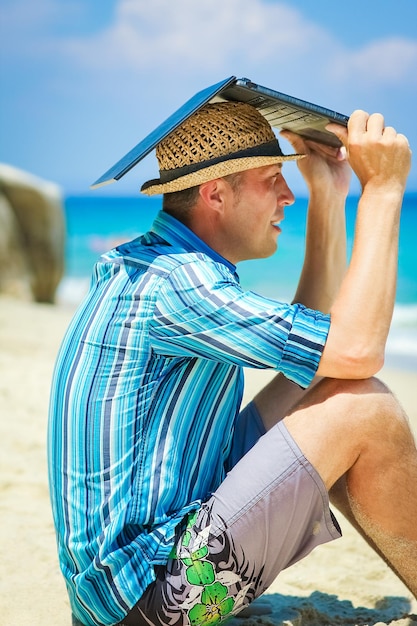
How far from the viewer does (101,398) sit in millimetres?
1851

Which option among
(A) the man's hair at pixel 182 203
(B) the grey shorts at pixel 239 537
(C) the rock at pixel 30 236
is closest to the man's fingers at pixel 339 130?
(A) the man's hair at pixel 182 203

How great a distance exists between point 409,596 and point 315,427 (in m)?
0.96

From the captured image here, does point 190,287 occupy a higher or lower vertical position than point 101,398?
higher

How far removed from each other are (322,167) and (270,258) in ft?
67.2

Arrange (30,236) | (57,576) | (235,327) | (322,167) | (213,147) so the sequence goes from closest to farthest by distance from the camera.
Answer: (235,327) < (213,147) < (57,576) < (322,167) < (30,236)

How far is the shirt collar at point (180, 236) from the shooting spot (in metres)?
2.01

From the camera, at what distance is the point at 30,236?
11039 mm

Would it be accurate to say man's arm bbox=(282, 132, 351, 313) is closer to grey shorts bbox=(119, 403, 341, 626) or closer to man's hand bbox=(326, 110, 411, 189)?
man's hand bbox=(326, 110, 411, 189)

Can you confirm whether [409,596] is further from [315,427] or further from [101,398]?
[101,398]

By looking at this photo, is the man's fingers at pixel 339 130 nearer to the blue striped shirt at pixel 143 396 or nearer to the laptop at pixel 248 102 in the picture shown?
the laptop at pixel 248 102

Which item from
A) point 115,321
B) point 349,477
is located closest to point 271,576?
point 349,477

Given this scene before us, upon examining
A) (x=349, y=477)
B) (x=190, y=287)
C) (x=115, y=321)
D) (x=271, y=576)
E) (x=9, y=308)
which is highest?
(x=190, y=287)

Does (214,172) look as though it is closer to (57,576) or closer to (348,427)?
(348,427)

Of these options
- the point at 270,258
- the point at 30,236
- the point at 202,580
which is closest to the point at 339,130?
the point at 202,580
